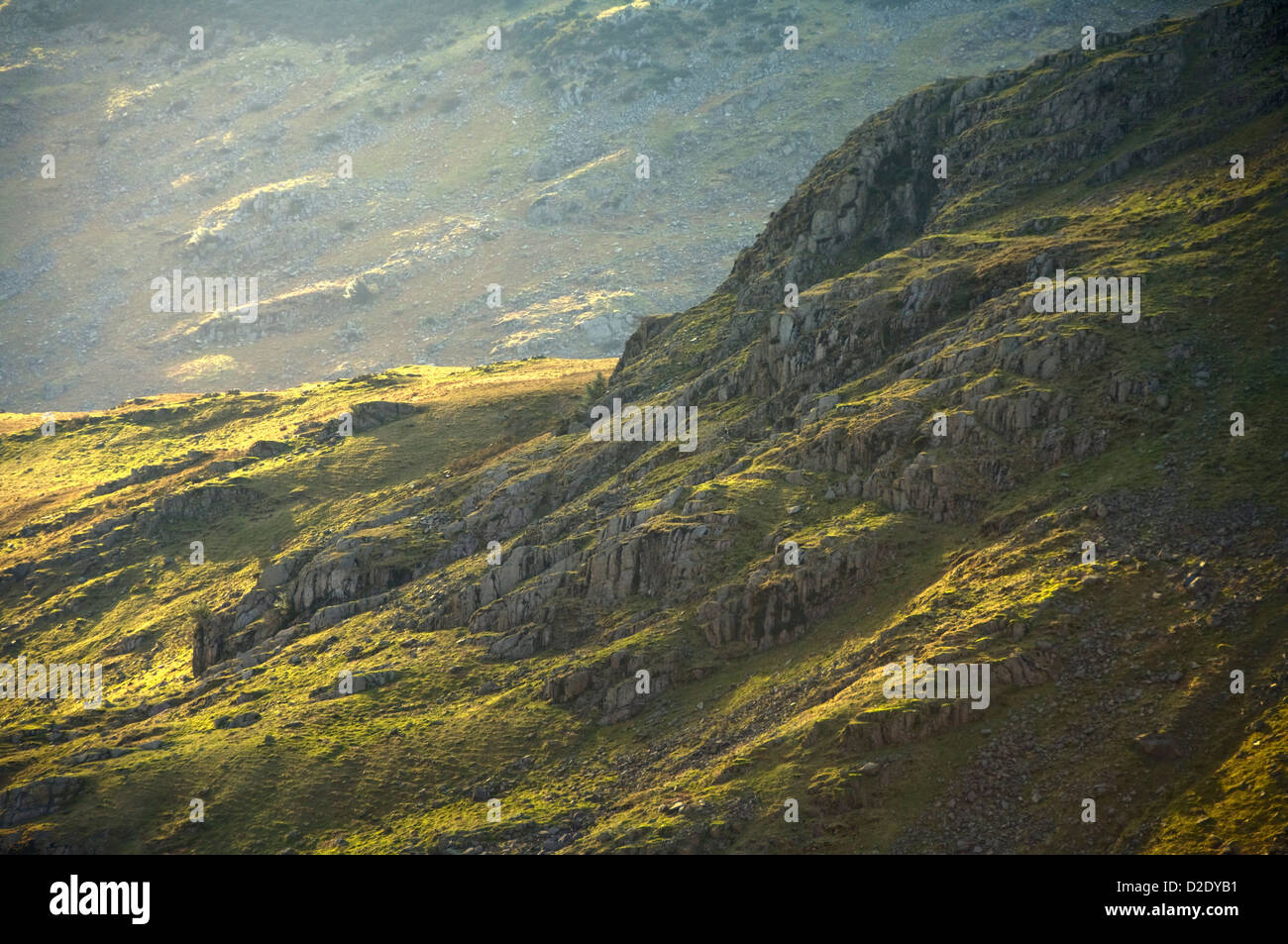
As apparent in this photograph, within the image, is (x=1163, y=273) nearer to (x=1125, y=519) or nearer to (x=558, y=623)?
(x=1125, y=519)

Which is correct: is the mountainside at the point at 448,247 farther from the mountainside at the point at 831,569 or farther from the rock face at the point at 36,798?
the rock face at the point at 36,798

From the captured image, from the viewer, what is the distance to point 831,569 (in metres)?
50.5

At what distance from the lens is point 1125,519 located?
4600cm

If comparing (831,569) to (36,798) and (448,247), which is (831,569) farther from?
(448,247)

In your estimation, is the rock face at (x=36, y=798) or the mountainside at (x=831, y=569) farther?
the rock face at (x=36, y=798)

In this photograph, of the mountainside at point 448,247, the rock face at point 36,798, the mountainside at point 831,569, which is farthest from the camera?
the mountainside at point 448,247

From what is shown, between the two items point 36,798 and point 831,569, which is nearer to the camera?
point 831,569

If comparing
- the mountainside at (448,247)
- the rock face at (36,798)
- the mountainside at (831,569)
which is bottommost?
the rock face at (36,798)

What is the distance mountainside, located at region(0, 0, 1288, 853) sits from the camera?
132 ft

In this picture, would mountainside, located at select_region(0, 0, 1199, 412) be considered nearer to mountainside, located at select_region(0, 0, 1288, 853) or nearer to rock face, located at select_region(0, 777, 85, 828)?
mountainside, located at select_region(0, 0, 1288, 853)

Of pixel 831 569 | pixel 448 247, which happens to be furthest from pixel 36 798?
pixel 448 247

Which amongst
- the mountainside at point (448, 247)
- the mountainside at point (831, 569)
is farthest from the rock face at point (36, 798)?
the mountainside at point (448, 247)

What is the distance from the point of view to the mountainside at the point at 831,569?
40.2m
